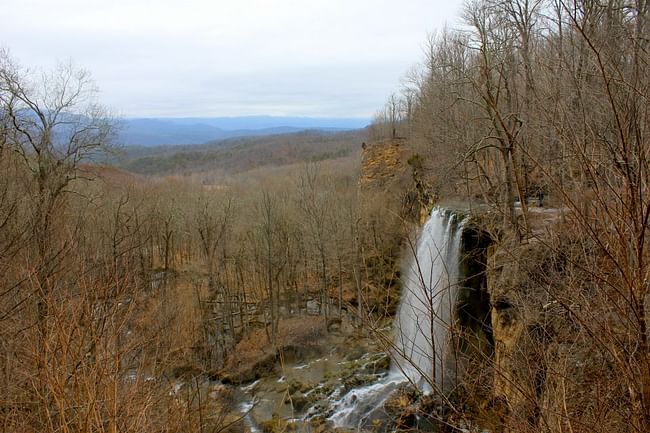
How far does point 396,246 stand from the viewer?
27344mm

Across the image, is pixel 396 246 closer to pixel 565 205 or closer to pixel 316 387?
pixel 316 387

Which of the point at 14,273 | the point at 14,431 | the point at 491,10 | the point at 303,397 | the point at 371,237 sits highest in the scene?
the point at 491,10

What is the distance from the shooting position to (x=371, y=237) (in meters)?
28.1

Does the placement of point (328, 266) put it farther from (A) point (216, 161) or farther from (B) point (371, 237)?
(A) point (216, 161)

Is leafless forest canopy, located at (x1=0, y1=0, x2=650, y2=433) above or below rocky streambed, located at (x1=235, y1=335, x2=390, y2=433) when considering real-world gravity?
above

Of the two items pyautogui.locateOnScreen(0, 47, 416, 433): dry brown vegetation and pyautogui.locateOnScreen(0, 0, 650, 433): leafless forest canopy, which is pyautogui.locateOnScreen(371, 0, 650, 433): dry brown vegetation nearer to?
pyautogui.locateOnScreen(0, 0, 650, 433): leafless forest canopy

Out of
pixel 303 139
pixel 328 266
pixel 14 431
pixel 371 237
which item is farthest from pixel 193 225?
pixel 303 139

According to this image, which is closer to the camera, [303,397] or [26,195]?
[26,195]

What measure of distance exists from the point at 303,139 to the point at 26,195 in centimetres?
9656

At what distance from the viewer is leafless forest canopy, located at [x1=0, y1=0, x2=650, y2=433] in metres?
3.10

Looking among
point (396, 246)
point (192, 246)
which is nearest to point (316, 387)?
point (396, 246)

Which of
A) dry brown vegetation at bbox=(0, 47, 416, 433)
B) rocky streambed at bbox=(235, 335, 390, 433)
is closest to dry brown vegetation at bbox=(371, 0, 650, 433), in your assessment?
dry brown vegetation at bbox=(0, 47, 416, 433)

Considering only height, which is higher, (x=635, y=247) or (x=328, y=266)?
(x=635, y=247)

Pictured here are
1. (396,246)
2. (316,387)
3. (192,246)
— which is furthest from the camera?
(192,246)
